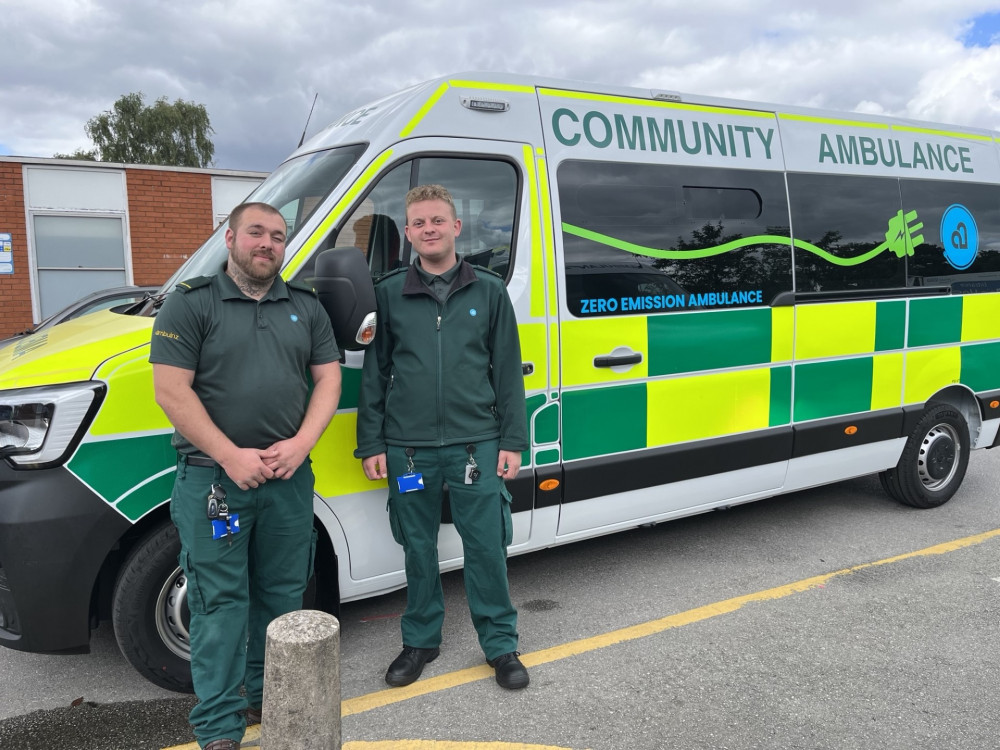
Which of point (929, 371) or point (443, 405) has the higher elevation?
point (443, 405)

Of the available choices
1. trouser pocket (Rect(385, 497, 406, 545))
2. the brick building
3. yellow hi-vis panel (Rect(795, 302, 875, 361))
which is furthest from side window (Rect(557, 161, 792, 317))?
the brick building

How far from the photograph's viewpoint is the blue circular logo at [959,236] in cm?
497

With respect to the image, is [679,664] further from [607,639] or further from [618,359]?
[618,359]

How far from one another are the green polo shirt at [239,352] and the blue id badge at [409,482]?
50 centimetres

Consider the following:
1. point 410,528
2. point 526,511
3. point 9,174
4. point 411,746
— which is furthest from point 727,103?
point 9,174

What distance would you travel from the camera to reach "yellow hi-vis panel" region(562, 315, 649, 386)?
3479 mm

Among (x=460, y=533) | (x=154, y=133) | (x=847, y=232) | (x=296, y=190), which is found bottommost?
(x=460, y=533)

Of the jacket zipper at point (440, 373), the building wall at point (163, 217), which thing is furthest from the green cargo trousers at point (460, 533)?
the building wall at point (163, 217)

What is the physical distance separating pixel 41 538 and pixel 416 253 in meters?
1.64

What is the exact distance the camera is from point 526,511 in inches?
138

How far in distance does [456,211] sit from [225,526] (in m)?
1.54

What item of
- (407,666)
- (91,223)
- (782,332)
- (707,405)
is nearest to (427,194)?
(407,666)

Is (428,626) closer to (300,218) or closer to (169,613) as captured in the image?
(169,613)

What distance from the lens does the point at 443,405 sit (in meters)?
2.89
